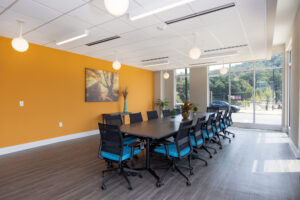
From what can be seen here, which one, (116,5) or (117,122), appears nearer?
(116,5)

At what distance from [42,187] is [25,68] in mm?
3322

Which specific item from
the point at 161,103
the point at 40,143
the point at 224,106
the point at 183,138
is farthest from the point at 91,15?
the point at 224,106

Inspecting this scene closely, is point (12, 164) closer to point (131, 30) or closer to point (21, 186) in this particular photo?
point (21, 186)

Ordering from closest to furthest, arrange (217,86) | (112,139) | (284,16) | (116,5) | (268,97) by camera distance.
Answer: (116,5) < (112,139) < (284,16) < (268,97) < (217,86)

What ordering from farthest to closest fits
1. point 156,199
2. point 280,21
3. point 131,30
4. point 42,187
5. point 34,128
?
1. point 34,128
2. point 280,21
3. point 131,30
4. point 42,187
5. point 156,199

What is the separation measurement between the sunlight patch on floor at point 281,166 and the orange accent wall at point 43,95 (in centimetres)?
530

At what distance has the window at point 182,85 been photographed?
28.7 feet

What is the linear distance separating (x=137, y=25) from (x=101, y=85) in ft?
11.2

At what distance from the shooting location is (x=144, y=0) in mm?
2592

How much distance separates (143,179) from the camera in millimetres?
2791

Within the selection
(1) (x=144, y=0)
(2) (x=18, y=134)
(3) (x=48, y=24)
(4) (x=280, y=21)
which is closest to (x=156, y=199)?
(1) (x=144, y=0)

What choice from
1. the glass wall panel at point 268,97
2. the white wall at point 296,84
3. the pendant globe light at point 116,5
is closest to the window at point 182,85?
the glass wall panel at point 268,97

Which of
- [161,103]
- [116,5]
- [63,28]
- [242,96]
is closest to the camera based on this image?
[116,5]

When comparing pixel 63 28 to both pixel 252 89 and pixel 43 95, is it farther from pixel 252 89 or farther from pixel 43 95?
pixel 252 89
